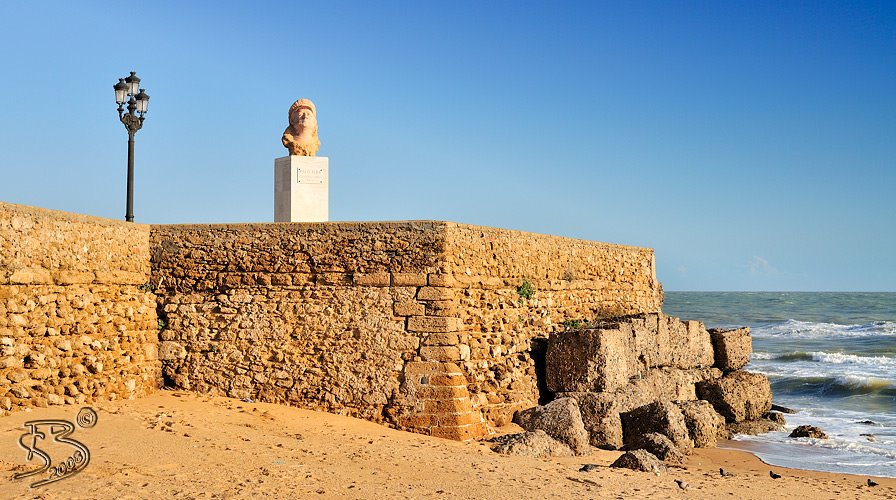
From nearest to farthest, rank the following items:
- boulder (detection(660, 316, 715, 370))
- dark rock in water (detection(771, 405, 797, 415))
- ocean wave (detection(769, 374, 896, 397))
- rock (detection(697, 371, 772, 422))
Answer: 1. rock (detection(697, 371, 772, 422))
2. boulder (detection(660, 316, 715, 370))
3. dark rock in water (detection(771, 405, 797, 415))
4. ocean wave (detection(769, 374, 896, 397))

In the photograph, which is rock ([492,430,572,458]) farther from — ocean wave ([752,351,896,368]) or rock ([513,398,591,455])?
ocean wave ([752,351,896,368])

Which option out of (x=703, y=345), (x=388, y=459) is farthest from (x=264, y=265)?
(x=703, y=345)

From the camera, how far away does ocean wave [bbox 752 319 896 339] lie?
3922cm

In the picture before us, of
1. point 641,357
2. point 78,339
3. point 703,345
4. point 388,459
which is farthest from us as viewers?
point 703,345

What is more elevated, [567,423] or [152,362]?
[152,362]

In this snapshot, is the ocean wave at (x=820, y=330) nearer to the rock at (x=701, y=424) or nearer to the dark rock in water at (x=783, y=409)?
the dark rock in water at (x=783, y=409)

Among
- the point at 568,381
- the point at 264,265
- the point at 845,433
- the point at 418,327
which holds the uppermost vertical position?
the point at 264,265

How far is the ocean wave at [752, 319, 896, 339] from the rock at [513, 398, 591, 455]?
30141 millimetres

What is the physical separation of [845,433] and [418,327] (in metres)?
8.34

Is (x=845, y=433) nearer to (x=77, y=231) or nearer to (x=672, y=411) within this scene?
(x=672, y=411)

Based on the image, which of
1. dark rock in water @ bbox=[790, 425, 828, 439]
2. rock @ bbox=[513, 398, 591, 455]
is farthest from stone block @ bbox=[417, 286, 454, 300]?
dark rock in water @ bbox=[790, 425, 828, 439]

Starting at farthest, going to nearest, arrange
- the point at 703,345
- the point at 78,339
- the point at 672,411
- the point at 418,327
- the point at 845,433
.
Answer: the point at 703,345
the point at 845,433
the point at 672,411
the point at 418,327
the point at 78,339

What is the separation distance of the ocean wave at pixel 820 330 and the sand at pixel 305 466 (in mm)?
30500

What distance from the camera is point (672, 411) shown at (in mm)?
11703
